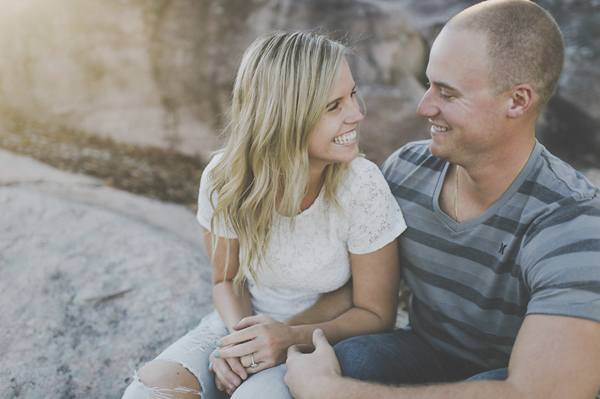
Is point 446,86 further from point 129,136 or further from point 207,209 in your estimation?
point 129,136

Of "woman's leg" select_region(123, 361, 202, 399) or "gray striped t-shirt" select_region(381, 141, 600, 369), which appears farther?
"woman's leg" select_region(123, 361, 202, 399)

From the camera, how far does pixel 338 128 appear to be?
2.00 meters

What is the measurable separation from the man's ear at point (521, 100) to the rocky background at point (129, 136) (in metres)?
1.35

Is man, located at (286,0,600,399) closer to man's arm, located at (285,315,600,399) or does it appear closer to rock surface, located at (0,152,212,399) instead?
man's arm, located at (285,315,600,399)

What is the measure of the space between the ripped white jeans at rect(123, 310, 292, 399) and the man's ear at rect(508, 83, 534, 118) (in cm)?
137

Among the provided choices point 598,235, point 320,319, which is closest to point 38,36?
point 320,319

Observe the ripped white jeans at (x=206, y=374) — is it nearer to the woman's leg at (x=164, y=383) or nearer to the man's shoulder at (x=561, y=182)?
the woman's leg at (x=164, y=383)

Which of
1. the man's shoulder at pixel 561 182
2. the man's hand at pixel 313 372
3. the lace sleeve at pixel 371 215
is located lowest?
the man's hand at pixel 313 372

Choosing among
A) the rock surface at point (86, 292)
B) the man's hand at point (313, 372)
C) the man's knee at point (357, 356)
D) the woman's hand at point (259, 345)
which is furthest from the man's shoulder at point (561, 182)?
the rock surface at point (86, 292)

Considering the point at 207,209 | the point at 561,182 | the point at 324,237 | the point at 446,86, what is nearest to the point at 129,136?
the point at 207,209

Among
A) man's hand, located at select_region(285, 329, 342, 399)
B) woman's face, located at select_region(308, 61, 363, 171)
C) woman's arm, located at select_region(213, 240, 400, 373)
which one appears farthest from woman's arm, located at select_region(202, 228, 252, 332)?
woman's face, located at select_region(308, 61, 363, 171)

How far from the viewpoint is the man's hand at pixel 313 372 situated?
167cm

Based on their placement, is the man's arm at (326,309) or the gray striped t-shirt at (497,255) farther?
the man's arm at (326,309)

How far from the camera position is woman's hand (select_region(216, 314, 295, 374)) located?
6.28 ft
